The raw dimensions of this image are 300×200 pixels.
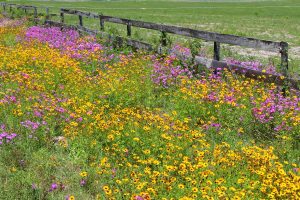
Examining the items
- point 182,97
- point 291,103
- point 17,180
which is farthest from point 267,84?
point 17,180

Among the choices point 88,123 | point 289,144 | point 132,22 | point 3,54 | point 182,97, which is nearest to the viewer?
point 289,144

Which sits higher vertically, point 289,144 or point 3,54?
point 3,54

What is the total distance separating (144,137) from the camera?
279 inches

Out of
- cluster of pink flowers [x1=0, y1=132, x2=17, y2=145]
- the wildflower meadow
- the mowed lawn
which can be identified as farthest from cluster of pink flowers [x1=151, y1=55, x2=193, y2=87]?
the mowed lawn

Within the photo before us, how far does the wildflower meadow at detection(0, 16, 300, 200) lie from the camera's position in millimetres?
5617

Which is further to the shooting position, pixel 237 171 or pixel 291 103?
pixel 291 103

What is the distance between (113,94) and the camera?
31.3 ft

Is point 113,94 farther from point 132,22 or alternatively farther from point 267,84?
point 132,22

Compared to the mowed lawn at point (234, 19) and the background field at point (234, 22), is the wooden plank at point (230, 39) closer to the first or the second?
the background field at point (234, 22)

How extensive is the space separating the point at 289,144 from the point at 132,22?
10.1 meters

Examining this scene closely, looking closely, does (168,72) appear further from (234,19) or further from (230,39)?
(234,19)

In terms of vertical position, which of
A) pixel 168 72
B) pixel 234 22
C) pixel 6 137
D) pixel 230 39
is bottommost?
pixel 6 137

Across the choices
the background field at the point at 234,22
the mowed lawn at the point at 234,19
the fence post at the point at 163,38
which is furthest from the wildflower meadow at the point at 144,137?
the mowed lawn at the point at 234,19

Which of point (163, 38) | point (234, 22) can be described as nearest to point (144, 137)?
point (163, 38)
